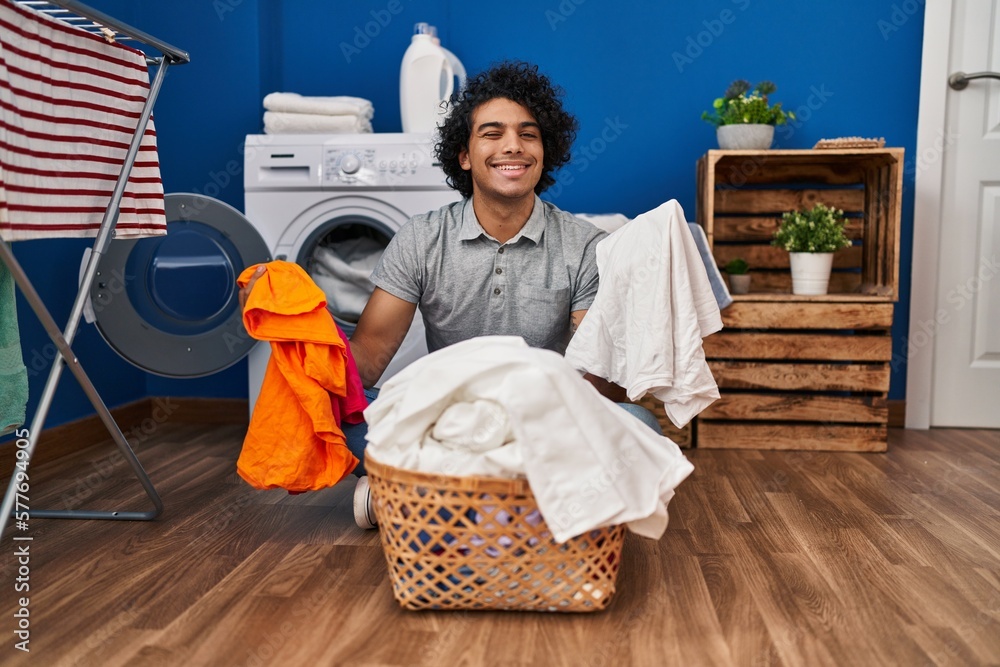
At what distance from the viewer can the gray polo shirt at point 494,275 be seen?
185 cm

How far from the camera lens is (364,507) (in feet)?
5.55

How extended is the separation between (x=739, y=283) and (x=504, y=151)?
1146mm

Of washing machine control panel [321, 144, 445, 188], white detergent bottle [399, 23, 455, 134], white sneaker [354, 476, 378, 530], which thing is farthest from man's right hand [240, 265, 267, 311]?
white detergent bottle [399, 23, 455, 134]

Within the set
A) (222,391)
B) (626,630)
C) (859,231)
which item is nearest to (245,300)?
(626,630)

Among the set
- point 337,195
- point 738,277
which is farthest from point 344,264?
point 738,277

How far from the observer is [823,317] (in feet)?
8.31

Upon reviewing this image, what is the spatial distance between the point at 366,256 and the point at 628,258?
1129mm

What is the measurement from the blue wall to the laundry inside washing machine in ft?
1.79

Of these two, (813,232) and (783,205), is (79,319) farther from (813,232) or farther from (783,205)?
(783,205)

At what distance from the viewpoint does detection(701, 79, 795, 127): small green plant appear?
261 centimetres

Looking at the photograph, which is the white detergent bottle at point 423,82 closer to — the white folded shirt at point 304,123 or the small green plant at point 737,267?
the white folded shirt at point 304,123

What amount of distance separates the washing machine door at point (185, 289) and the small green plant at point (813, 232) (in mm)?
1520

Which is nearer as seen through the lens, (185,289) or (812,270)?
(185,289)

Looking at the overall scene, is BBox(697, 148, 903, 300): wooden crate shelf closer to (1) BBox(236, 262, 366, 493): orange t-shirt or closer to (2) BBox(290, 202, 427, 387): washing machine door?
(2) BBox(290, 202, 427, 387): washing machine door
